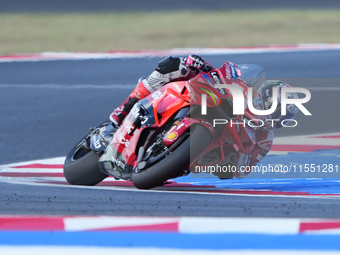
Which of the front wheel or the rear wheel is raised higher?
the front wheel

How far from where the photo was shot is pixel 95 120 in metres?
7.37

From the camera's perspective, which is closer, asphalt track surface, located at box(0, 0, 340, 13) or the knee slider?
the knee slider

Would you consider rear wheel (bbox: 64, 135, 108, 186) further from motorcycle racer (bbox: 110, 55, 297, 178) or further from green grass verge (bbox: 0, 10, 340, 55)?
green grass verge (bbox: 0, 10, 340, 55)

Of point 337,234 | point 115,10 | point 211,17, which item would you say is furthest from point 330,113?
point 115,10

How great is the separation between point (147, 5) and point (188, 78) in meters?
12.5

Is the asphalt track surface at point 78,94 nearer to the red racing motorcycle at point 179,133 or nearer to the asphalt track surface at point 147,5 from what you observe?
the red racing motorcycle at point 179,133

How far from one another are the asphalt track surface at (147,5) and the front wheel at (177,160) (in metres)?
12.6

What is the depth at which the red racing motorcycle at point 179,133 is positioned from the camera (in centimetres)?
378

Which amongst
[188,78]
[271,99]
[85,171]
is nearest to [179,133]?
[188,78]

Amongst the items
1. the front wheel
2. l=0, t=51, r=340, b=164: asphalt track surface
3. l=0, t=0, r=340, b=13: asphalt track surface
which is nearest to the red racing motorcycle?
the front wheel

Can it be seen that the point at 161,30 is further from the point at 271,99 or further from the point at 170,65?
the point at 271,99

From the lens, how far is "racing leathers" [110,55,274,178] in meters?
4.31

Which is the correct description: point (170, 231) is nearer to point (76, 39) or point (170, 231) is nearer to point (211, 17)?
point (76, 39)

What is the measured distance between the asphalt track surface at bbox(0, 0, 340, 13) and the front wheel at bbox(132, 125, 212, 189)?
1264 centimetres
